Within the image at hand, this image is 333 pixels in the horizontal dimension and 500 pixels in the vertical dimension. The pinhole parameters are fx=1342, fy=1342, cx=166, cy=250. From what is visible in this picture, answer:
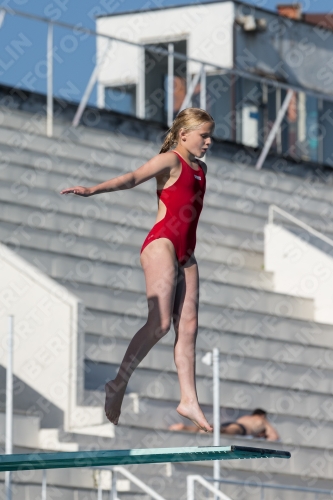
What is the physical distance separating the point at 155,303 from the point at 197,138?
25.7 inches

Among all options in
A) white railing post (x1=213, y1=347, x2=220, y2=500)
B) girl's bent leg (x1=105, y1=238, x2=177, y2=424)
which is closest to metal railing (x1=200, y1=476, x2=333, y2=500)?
white railing post (x1=213, y1=347, x2=220, y2=500)

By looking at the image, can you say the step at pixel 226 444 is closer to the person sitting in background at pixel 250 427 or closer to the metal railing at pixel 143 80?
the person sitting in background at pixel 250 427

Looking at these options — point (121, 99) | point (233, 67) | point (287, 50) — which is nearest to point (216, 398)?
point (121, 99)

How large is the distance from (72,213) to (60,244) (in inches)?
24.9

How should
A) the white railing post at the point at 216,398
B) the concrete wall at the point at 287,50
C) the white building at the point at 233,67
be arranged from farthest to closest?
the concrete wall at the point at 287,50 < the white building at the point at 233,67 < the white railing post at the point at 216,398

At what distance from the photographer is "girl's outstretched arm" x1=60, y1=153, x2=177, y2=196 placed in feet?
16.0

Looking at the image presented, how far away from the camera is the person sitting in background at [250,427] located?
417 inches

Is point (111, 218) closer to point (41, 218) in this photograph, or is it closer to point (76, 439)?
point (41, 218)

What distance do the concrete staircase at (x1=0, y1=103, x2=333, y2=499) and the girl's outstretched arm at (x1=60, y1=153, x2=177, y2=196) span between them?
4534mm

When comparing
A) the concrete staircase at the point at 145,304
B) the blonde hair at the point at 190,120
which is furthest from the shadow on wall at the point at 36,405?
the blonde hair at the point at 190,120

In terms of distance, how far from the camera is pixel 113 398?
5129mm

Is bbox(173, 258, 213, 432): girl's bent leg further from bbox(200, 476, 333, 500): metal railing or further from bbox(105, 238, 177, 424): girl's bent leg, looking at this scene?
bbox(200, 476, 333, 500): metal railing

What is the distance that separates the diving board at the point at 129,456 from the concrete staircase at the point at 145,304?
187 inches

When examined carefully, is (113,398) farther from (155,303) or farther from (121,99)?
(121,99)
